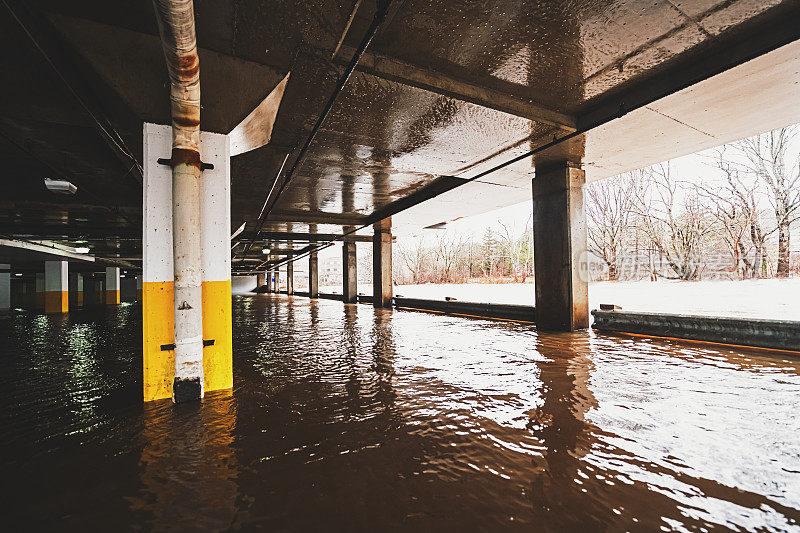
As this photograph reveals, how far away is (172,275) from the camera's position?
→ 4.15 metres

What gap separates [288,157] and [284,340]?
13.2ft

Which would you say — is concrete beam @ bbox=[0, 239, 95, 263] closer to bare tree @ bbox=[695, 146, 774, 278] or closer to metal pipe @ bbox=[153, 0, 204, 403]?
metal pipe @ bbox=[153, 0, 204, 403]

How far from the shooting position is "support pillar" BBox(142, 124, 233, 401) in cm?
405

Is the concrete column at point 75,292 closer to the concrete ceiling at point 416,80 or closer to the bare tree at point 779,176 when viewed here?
the concrete ceiling at point 416,80

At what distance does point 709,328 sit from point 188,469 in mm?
8231

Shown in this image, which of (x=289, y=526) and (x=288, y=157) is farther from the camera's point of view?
(x=288, y=157)

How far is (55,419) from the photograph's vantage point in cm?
348

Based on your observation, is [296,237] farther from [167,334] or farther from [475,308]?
[167,334]

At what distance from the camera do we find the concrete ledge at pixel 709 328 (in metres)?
5.58

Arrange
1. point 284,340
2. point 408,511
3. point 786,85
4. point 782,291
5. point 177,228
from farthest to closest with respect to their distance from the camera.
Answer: point 782,291 < point 284,340 < point 786,85 < point 177,228 < point 408,511

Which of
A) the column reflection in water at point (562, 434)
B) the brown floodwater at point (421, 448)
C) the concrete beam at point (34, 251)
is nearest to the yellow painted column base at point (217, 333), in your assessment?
the brown floodwater at point (421, 448)

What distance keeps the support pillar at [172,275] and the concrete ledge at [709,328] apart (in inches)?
309

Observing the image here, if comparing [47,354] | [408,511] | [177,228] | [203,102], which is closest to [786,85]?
[408,511]

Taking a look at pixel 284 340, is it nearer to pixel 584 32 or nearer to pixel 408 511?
pixel 408 511
